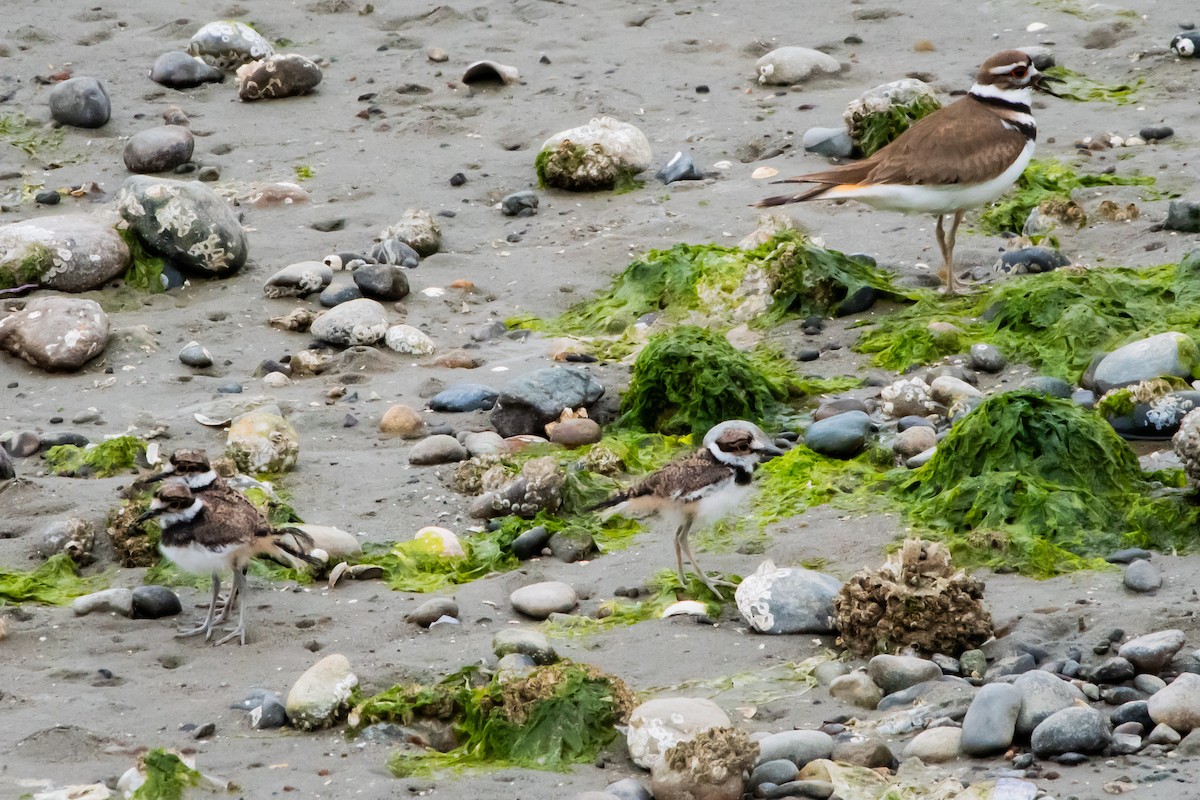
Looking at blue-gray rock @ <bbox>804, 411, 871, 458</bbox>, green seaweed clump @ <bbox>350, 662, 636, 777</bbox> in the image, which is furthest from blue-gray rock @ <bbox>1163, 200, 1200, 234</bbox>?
green seaweed clump @ <bbox>350, 662, 636, 777</bbox>

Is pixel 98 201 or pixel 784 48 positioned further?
pixel 784 48

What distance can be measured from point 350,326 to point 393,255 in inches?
40.3

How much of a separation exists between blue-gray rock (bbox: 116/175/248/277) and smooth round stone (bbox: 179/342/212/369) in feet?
3.22

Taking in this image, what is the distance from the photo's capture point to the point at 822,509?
Answer: 6.49m

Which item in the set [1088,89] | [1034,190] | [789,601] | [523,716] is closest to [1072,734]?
[789,601]

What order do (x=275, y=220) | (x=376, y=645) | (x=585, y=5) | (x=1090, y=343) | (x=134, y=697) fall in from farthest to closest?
(x=585, y=5), (x=275, y=220), (x=1090, y=343), (x=376, y=645), (x=134, y=697)

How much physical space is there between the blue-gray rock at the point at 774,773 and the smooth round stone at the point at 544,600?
157 cm

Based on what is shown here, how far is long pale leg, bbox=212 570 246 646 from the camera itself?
18.8ft

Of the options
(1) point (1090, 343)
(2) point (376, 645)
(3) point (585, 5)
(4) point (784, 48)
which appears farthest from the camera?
(3) point (585, 5)

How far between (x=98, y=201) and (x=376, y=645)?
586 cm

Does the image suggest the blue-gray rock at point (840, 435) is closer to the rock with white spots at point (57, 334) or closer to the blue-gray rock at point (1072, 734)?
the blue-gray rock at point (1072, 734)

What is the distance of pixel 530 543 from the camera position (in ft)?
20.9

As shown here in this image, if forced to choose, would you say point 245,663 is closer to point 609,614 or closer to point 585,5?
point 609,614

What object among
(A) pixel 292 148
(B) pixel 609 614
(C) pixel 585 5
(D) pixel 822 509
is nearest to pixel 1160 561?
(D) pixel 822 509
